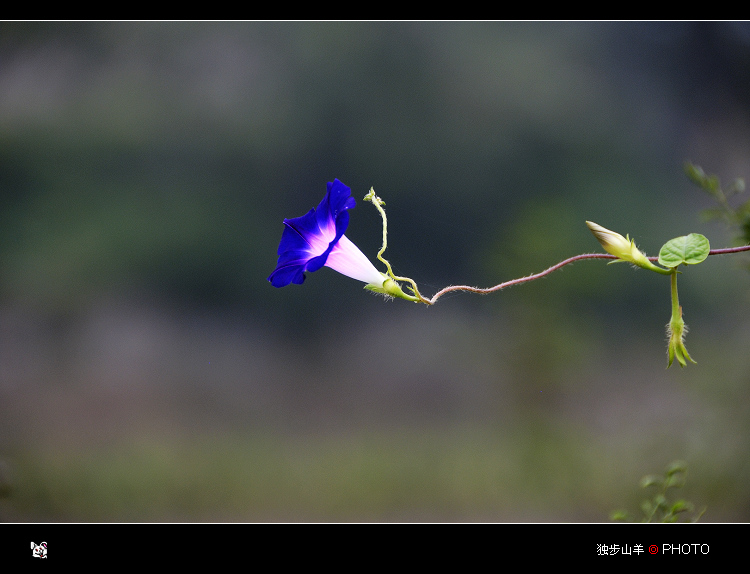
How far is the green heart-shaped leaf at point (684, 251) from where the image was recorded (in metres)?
0.42

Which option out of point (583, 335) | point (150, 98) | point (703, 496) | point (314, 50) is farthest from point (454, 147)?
point (703, 496)

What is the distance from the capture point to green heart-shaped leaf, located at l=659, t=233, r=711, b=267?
42 cm

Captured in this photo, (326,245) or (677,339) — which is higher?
(326,245)

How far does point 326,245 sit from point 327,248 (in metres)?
0.04

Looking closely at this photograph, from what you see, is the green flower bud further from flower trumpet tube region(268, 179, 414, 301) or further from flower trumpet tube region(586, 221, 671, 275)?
flower trumpet tube region(268, 179, 414, 301)

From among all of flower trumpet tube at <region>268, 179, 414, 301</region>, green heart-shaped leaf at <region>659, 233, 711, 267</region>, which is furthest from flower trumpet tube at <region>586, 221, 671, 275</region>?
flower trumpet tube at <region>268, 179, 414, 301</region>

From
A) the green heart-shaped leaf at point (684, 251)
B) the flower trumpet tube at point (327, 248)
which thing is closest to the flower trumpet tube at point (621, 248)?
the green heart-shaped leaf at point (684, 251)

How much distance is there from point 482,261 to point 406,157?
1.84ft

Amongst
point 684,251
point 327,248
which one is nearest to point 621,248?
point 684,251

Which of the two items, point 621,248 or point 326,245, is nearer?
point 621,248

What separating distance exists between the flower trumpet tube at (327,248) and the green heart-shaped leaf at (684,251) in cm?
22

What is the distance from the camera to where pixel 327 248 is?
0.48m

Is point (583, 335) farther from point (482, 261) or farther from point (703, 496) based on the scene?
point (703, 496)

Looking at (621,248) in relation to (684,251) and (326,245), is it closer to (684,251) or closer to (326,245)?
(684,251)
